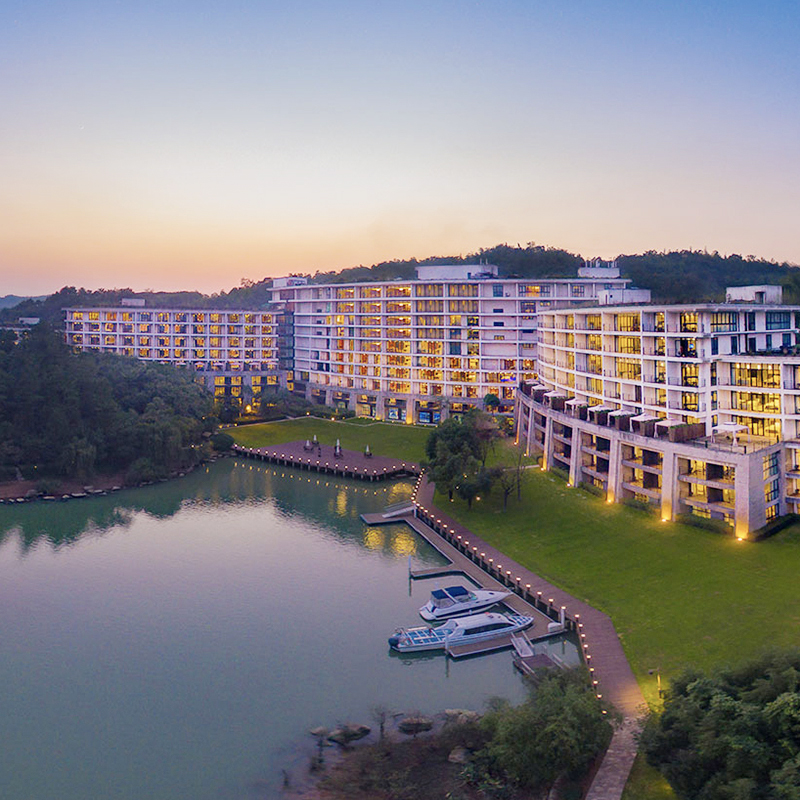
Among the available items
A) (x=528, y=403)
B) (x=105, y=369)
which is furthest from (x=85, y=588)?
(x=105, y=369)

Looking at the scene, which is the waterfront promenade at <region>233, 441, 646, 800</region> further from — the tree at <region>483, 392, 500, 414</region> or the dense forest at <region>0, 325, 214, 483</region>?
the tree at <region>483, 392, 500, 414</region>

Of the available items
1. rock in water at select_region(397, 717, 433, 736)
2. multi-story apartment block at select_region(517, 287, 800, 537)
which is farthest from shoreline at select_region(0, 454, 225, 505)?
rock in water at select_region(397, 717, 433, 736)

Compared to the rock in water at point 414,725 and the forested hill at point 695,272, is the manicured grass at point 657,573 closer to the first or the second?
the rock in water at point 414,725

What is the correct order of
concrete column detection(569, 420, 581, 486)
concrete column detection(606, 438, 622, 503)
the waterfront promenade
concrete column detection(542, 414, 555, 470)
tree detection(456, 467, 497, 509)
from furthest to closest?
concrete column detection(542, 414, 555, 470) < concrete column detection(569, 420, 581, 486) < tree detection(456, 467, 497, 509) < concrete column detection(606, 438, 622, 503) < the waterfront promenade

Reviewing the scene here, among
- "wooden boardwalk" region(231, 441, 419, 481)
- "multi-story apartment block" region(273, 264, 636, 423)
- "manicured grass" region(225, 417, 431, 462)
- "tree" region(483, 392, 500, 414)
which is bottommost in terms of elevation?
"wooden boardwalk" region(231, 441, 419, 481)

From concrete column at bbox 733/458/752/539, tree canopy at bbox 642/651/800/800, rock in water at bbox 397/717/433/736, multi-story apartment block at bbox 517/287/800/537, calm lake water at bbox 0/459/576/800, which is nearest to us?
tree canopy at bbox 642/651/800/800

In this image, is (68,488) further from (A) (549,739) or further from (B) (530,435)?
(A) (549,739)

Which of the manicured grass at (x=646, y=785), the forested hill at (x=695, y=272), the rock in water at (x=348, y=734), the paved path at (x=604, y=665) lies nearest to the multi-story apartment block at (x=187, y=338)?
the forested hill at (x=695, y=272)

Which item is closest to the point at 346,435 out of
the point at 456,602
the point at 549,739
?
the point at 456,602
